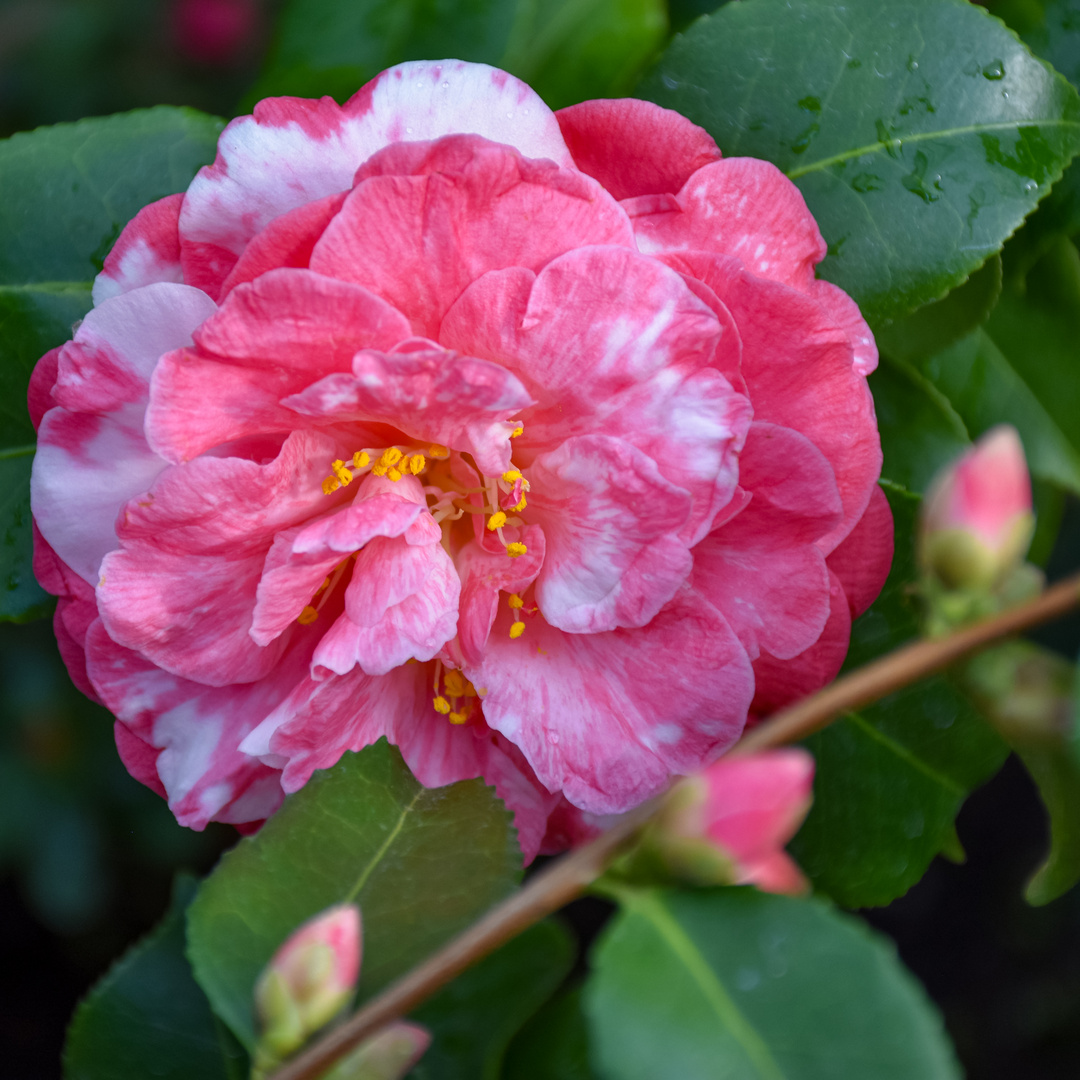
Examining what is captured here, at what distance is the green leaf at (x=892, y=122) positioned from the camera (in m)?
0.86

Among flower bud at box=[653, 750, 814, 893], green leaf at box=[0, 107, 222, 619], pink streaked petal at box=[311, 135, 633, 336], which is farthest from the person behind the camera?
green leaf at box=[0, 107, 222, 619]

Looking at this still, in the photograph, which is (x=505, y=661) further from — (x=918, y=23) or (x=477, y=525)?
(x=918, y=23)

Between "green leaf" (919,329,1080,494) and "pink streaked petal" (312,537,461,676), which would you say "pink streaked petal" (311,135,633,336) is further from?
"green leaf" (919,329,1080,494)

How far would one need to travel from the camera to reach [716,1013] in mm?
593

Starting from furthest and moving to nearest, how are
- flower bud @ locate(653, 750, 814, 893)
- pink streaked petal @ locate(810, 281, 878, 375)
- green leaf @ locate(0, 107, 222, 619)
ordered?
green leaf @ locate(0, 107, 222, 619) < pink streaked petal @ locate(810, 281, 878, 375) < flower bud @ locate(653, 750, 814, 893)

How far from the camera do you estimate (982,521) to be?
0.57 m

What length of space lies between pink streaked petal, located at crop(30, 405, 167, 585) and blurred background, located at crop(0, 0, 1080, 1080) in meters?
1.57

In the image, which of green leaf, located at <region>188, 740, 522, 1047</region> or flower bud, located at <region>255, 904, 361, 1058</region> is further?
green leaf, located at <region>188, 740, 522, 1047</region>

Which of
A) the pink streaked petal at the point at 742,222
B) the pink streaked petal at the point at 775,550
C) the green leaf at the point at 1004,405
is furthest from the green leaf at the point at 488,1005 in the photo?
the green leaf at the point at 1004,405

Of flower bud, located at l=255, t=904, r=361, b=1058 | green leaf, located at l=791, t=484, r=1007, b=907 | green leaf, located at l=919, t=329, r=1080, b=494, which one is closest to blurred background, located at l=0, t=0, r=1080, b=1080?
green leaf, located at l=919, t=329, r=1080, b=494

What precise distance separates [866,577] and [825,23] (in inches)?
16.9

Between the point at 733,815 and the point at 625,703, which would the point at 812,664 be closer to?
the point at 625,703

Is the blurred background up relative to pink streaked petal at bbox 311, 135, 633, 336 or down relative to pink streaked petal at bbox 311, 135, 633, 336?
down

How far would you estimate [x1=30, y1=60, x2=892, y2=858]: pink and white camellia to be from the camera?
715 mm
